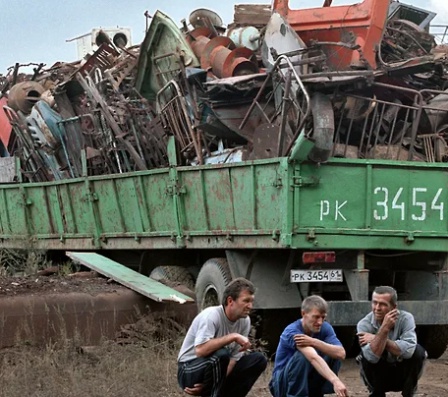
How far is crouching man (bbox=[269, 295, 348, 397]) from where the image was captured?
19.6 feet

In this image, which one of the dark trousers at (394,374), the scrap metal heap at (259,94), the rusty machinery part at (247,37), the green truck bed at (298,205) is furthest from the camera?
the rusty machinery part at (247,37)

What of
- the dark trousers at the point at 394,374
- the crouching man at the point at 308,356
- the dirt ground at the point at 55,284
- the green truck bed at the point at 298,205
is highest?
the green truck bed at the point at 298,205

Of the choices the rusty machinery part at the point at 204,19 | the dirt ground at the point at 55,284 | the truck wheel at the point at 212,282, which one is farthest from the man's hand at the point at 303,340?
the rusty machinery part at the point at 204,19

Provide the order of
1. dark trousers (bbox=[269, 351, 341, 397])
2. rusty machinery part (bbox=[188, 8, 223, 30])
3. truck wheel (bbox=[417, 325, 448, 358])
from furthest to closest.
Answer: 1. rusty machinery part (bbox=[188, 8, 223, 30])
2. truck wheel (bbox=[417, 325, 448, 358])
3. dark trousers (bbox=[269, 351, 341, 397])

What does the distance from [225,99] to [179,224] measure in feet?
4.37

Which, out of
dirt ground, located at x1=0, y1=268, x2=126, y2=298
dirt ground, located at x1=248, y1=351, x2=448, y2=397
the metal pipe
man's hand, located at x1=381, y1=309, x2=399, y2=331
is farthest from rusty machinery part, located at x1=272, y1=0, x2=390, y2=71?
man's hand, located at x1=381, y1=309, x2=399, y2=331

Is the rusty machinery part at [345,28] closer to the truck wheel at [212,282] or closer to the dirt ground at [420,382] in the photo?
the truck wheel at [212,282]

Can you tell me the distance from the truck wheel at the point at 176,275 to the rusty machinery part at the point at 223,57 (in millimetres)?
2107

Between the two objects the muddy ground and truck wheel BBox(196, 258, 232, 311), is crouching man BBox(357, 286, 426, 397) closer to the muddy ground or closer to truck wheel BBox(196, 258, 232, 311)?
the muddy ground

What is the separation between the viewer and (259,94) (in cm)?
971

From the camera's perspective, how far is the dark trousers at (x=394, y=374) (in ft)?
21.2

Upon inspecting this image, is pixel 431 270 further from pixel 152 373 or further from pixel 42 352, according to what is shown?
pixel 42 352

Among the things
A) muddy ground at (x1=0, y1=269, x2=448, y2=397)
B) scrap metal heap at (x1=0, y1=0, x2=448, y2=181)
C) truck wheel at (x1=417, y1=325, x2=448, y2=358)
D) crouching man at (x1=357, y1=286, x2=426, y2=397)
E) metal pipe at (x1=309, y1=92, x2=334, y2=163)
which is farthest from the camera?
truck wheel at (x1=417, y1=325, x2=448, y2=358)

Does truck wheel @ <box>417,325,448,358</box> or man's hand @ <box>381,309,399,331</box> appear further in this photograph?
truck wheel @ <box>417,325,448,358</box>
